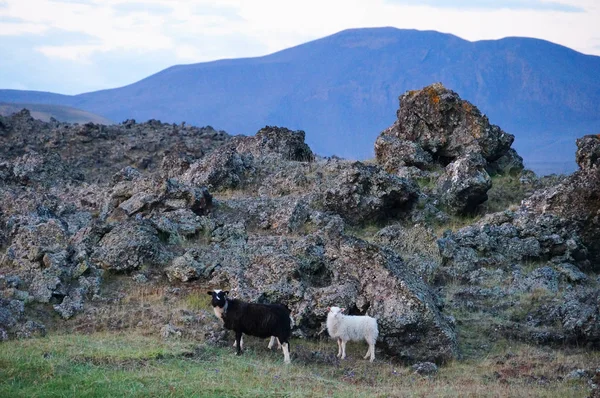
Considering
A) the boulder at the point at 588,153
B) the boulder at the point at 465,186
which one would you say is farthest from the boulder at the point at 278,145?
the boulder at the point at 588,153

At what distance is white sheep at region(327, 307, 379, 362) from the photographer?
18.8 metres

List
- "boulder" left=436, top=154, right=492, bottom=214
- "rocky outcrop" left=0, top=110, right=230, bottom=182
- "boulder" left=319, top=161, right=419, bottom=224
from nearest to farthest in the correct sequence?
"boulder" left=319, top=161, right=419, bottom=224
"boulder" left=436, top=154, right=492, bottom=214
"rocky outcrop" left=0, top=110, right=230, bottom=182

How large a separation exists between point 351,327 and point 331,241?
122 inches

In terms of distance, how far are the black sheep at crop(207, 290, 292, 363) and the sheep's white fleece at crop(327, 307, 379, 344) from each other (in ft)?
3.10

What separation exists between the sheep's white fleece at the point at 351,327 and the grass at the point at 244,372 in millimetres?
474

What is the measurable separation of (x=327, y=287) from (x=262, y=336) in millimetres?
2733

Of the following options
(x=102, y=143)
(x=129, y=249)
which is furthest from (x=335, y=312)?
(x=102, y=143)

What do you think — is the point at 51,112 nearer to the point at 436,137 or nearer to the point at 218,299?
the point at 436,137

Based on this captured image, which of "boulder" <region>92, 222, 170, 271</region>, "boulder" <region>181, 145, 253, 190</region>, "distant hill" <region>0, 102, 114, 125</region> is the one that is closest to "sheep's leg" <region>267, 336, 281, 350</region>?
"boulder" <region>92, 222, 170, 271</region>

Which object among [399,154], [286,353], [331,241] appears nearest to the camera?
[286,353]

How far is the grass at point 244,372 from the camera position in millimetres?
15180

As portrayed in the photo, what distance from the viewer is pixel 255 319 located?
18.3 metres

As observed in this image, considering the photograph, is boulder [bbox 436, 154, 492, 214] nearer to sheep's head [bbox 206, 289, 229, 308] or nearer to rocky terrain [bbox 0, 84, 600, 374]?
rocky terrain [bbox 0, 84, 600, 374]

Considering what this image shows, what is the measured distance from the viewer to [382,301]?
64.7 ft
